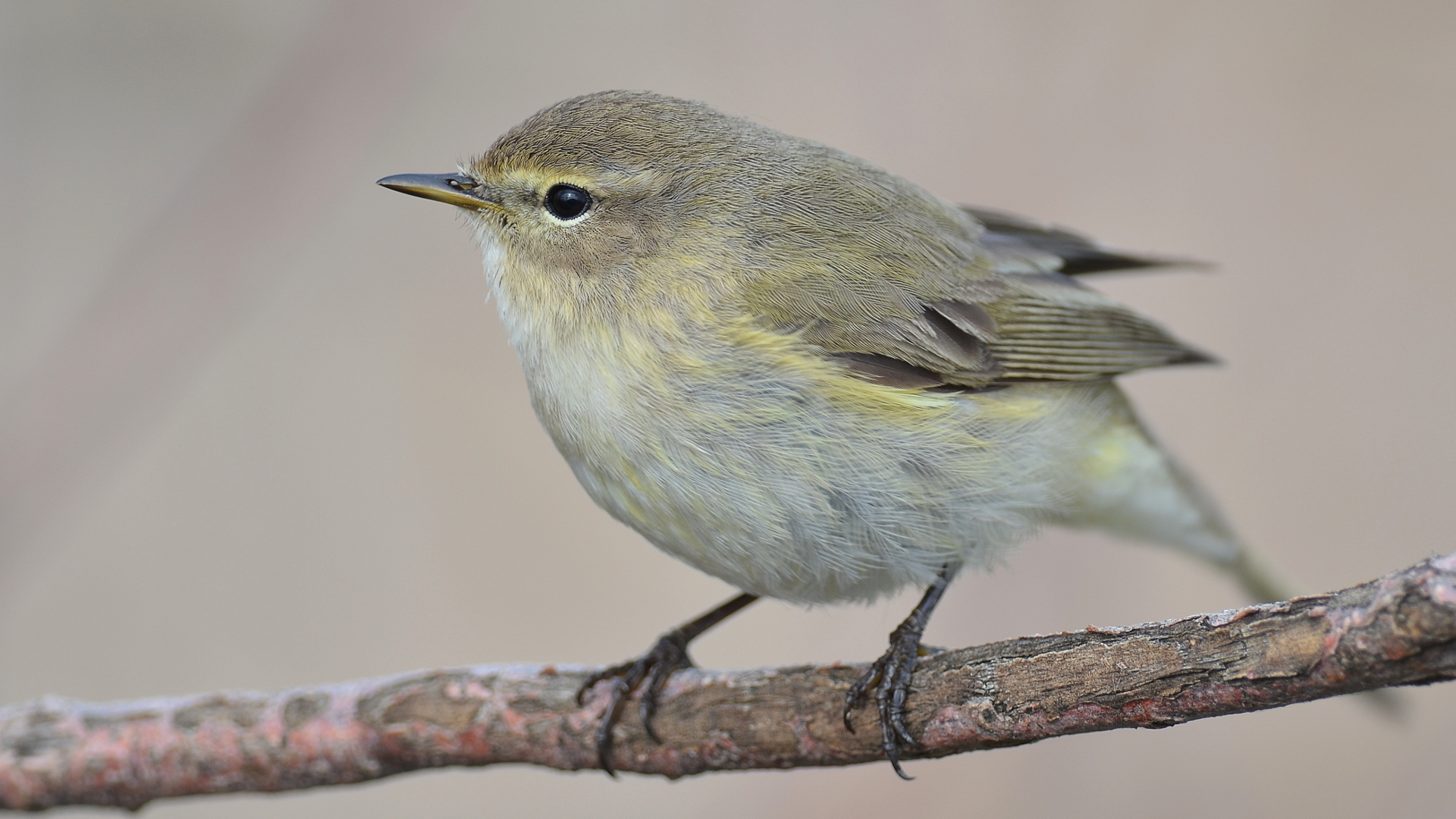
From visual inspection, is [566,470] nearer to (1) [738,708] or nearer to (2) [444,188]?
(2) [444,188]

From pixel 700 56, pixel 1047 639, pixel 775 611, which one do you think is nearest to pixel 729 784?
pixel 775 611

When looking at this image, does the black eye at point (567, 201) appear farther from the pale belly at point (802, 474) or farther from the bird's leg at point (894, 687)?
the bird's leg at point (894, 687)

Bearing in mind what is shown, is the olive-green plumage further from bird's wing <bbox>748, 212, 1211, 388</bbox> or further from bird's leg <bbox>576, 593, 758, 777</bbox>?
bird's leg <bbox>576, 593, 758, 777</bbox>

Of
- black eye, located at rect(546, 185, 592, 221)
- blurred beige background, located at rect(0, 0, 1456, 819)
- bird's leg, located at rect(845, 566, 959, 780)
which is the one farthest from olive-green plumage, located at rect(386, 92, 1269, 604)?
blurred beige background, located at rect(0, 0, 1456, 819)

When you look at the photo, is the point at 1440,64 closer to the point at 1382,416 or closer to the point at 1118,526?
the point at 1382,416

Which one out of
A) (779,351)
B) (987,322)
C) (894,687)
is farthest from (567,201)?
(894,687)

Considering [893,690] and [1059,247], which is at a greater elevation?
[1059,247]

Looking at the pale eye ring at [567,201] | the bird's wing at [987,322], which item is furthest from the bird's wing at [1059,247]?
the pale eye ring at [567,201]
